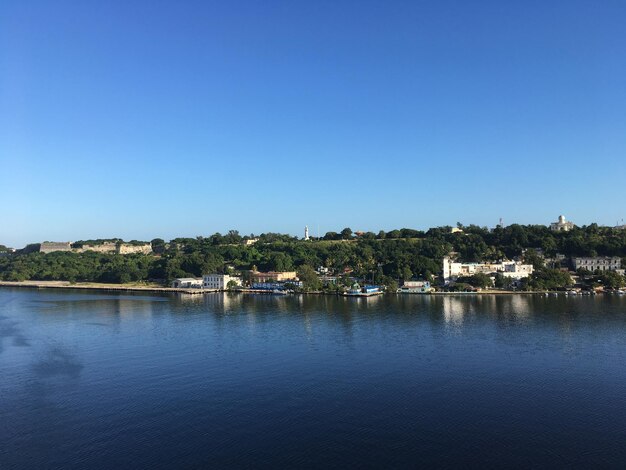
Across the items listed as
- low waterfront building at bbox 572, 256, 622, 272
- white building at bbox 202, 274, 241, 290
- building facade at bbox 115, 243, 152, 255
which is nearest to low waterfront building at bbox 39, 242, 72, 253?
building facade at bbox 115, 243, 152, 255

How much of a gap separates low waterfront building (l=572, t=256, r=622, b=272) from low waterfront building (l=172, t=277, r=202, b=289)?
1072 inches

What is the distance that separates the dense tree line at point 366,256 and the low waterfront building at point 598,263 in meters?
1.35

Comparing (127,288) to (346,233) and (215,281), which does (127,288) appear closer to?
(215,281)

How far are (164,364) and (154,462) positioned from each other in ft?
17.6

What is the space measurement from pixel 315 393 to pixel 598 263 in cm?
3152

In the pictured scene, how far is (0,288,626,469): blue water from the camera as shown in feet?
25.0

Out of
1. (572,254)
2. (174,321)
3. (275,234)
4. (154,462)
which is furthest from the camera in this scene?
(275,234)

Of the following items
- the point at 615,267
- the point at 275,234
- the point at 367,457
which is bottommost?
the point at 367,457

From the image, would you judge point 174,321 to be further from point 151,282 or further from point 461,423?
point 151,282

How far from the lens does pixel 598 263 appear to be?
34.3 metres

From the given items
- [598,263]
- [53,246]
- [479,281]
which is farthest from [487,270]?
[53,246]

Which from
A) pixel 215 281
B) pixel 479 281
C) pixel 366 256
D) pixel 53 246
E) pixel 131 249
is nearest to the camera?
pixel 479 281

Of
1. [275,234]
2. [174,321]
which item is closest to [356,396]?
[174,321]

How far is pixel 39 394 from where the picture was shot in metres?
10.1
